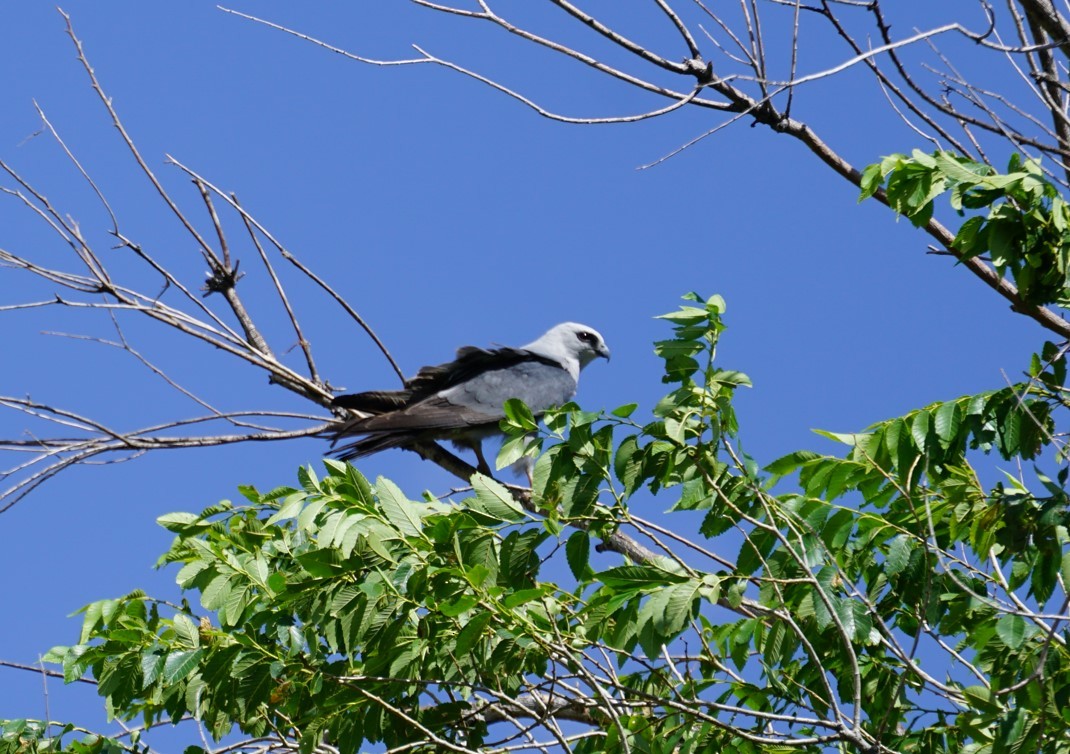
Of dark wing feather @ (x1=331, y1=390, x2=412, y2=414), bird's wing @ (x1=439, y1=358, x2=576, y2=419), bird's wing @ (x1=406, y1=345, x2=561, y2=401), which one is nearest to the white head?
bird's wing @ (x1=439, y1=358, x2=576, y2=419)

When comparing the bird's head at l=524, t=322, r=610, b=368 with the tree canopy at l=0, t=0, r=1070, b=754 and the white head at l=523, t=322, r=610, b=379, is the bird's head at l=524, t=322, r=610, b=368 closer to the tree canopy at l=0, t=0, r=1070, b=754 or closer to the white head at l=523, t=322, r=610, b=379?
the white head at l=523, t=322, r=610, b=379

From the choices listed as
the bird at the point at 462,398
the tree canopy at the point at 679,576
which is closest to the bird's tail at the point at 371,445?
the bird at the point at 462,398

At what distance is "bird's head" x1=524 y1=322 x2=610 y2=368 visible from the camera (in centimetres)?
931

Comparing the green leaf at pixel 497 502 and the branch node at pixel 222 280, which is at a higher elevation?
the branch node at pixel 222 280

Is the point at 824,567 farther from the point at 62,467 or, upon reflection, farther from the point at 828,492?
the point at 62,467

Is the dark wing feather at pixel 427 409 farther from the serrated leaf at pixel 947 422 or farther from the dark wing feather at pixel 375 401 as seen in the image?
the serrated leaf at pixel 947 422

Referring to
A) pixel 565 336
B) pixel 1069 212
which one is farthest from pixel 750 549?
pixel 565 336

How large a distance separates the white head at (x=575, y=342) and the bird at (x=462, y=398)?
0.06 ft

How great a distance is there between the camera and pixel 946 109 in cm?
402

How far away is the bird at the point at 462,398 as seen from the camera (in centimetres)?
635

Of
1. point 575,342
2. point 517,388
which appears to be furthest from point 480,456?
point 575,342

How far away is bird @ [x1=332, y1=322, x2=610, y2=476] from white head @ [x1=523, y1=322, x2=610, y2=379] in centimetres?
2

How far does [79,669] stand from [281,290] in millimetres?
2203

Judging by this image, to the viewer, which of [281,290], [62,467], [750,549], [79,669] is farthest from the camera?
[281,290]
